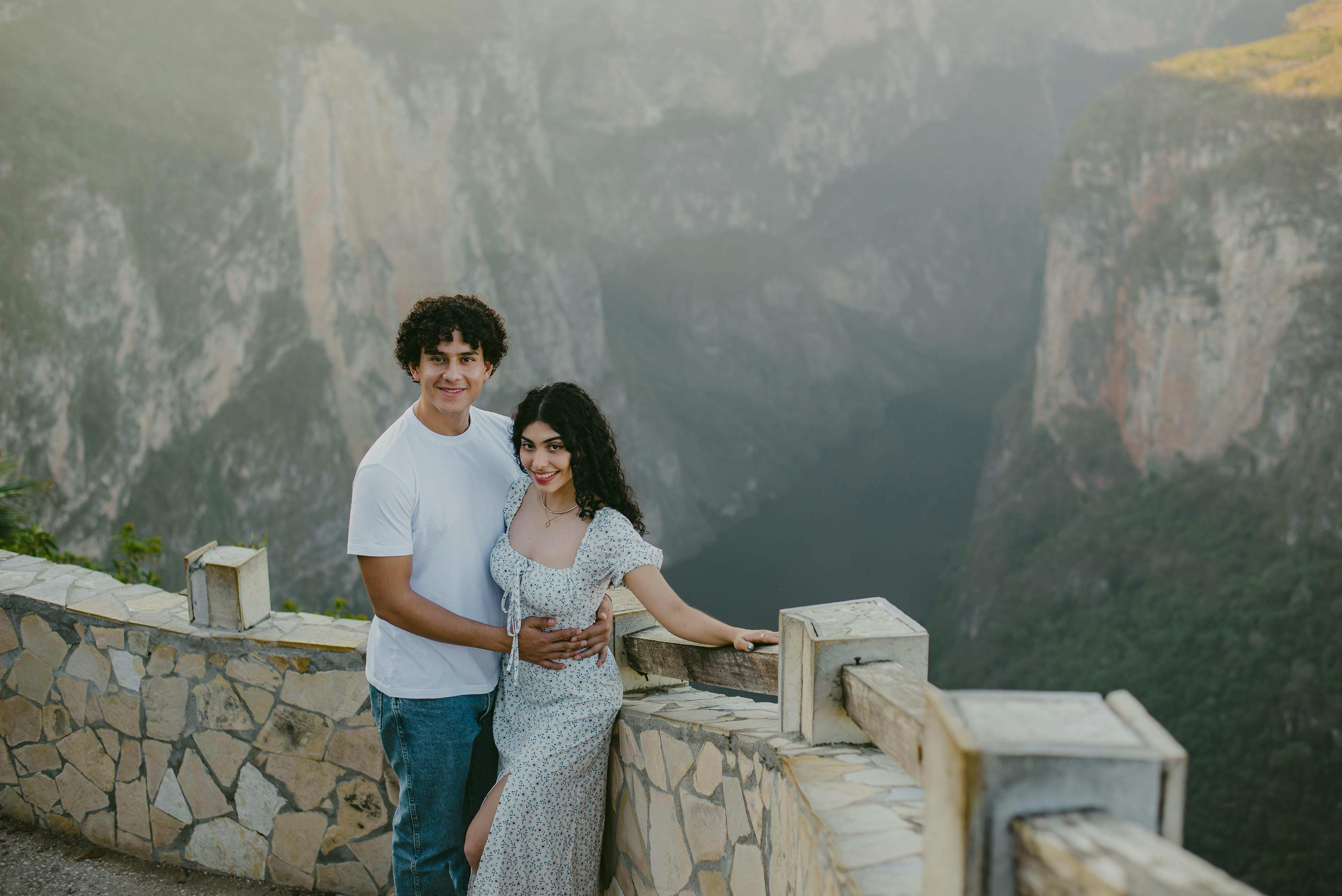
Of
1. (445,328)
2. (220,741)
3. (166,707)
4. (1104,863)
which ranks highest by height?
(445,328)

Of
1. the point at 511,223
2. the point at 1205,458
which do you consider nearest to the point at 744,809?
the point at 1205,458

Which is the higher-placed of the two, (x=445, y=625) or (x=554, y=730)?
(x=445, y=625)

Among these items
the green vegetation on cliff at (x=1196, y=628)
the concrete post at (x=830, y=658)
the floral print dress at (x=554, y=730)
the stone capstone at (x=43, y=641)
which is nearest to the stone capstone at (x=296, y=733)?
the stone capstone at (x=43, y=641)

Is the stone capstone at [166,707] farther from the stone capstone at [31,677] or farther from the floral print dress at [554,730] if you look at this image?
the floral print dress at [554,730]

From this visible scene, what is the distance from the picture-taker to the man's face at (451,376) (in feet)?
8.86

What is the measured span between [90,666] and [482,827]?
6.44 feet

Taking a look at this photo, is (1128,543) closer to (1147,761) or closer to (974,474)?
(974,474)

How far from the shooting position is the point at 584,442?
2.70m

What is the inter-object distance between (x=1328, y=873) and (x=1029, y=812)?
1032 inches

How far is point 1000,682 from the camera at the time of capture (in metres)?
34.1

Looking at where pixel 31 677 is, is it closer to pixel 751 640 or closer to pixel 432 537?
pixel 432 537

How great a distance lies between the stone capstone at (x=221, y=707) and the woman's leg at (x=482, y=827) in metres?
1.33

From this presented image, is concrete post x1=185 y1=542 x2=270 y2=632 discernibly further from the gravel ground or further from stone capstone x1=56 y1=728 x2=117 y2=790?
the gravel ground

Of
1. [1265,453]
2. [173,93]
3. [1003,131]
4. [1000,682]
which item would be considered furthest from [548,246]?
[1003,131]
